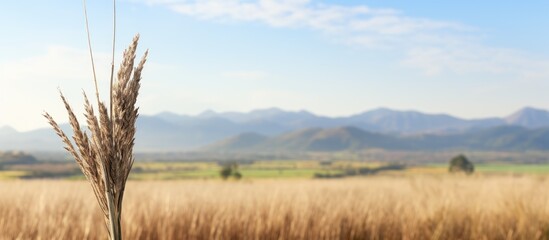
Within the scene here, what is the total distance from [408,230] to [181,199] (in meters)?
2.05

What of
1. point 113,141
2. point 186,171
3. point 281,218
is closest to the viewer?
point 113,141

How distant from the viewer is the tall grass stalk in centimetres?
135

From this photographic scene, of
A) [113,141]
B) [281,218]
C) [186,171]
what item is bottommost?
[186,171]

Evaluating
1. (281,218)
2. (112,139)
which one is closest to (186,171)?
(281,218)

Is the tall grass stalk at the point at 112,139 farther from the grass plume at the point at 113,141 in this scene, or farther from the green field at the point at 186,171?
the green field at the point at 186,171

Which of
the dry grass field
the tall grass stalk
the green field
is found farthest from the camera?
the green field

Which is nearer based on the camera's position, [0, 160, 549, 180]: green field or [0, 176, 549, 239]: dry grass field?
[0, 176, 549, 239]: dry grass field

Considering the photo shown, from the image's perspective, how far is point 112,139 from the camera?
1.36 meters

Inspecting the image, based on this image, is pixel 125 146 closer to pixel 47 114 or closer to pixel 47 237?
pixel 47 114

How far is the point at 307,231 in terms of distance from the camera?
488 cm

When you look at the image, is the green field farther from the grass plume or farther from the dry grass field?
the grass plume

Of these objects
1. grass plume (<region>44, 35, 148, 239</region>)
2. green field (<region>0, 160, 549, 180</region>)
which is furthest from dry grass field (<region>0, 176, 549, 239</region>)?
green field (<region>0, 160, 549, 180</region>)

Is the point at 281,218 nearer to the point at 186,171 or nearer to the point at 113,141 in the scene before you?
the point at 113,141

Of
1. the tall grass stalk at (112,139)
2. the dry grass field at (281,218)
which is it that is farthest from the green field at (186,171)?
the tall grass stalk at (112,139)
